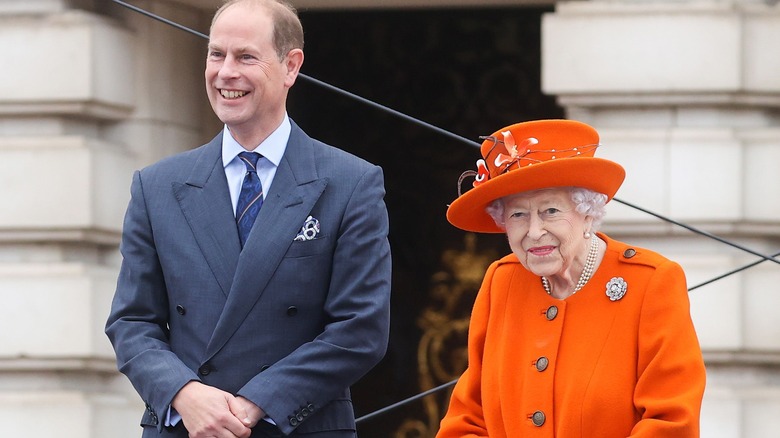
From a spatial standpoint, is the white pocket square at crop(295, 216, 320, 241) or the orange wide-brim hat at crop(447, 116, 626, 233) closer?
the orange wide-brim hat at crop(447, 116, 626, 233)

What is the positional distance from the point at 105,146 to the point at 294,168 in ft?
7.75

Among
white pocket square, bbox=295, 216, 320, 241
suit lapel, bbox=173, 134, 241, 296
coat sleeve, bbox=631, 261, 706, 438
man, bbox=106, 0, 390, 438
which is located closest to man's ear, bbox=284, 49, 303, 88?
man, bbox=106, 0, 390, 438

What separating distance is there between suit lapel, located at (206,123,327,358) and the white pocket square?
0.01 meters

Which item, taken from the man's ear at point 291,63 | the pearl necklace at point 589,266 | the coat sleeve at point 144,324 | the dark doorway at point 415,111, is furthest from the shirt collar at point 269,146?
the dark doorway at point 415,111

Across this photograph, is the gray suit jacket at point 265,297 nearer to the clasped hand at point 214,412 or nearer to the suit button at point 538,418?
the clasped hand at point 214,412

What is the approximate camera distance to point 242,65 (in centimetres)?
440

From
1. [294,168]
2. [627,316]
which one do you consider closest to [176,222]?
[294,168]

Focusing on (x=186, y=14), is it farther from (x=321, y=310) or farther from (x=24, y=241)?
(x=321, y=310)

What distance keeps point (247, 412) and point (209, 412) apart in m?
0.09

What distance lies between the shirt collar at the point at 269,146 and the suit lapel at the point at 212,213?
0.9 inches

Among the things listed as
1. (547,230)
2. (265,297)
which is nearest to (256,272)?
(265,297)

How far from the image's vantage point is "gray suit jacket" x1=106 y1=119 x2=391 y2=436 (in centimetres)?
431

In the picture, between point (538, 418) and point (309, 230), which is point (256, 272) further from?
point (538, 418)

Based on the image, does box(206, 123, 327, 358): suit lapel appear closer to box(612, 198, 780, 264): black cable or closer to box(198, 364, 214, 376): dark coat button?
box(198, 364, 214, 376): dark coat button
